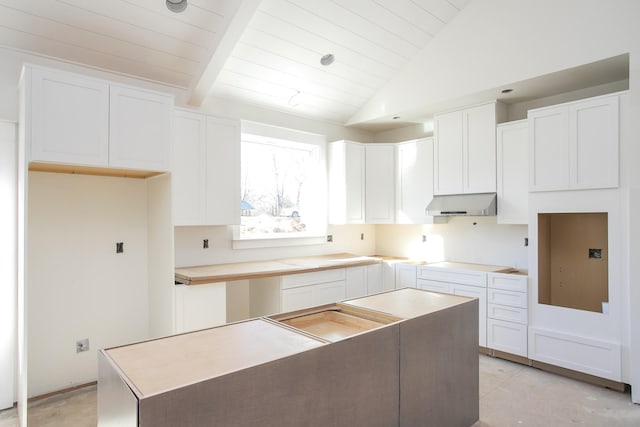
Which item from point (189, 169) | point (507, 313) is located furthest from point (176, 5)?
point (507, 313)

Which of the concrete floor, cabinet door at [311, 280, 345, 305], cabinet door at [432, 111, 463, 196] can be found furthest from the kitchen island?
cabinet door at [432, 111, 463, 196]

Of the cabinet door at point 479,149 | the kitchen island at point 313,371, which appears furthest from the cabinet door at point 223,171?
the cabinet door at point 479,149

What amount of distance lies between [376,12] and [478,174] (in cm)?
198

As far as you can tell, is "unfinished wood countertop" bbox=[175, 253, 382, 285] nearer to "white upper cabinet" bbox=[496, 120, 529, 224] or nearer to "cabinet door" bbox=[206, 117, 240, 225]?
"cabinet door" bbox=[206, 117, 240, 225]

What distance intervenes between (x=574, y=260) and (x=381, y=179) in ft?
7.69

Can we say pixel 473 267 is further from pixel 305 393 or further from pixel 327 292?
pixel 305 393

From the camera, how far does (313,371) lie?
1.49 meters

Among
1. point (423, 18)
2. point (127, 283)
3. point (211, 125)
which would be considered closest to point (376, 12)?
point (423, 18)

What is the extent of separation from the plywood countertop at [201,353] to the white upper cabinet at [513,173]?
3.03 meters

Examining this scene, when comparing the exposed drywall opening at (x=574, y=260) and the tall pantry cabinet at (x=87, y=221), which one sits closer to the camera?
the tall pantry cabinet at (x=87, y=221)

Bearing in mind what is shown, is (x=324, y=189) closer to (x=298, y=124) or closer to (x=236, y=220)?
(x=298, y=124)

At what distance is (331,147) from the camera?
496cm

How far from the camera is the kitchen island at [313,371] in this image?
1216mm

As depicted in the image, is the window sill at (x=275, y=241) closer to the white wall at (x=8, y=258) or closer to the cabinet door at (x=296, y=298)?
the cabinet door at (x=296, y=298)
